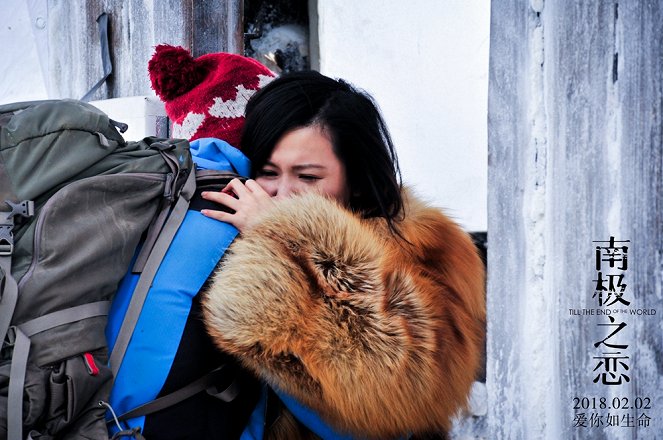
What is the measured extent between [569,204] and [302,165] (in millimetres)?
794

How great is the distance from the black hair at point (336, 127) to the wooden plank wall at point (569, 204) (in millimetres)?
511

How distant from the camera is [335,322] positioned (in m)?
1.21

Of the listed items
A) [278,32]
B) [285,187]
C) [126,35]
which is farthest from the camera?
[278,32]

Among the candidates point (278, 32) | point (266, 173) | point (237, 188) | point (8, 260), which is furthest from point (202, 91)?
point (278, 32)

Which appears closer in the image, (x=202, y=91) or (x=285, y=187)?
(x=285, y=187)

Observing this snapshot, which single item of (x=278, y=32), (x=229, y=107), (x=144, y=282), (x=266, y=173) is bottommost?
(x=144, y=282)

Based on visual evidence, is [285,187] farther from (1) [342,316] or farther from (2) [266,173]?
(1) [342,316]

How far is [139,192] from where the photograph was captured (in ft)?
3.91

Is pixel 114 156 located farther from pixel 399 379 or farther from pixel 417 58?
pixel 417 58

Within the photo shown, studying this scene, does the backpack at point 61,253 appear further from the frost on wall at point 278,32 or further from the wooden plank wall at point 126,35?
the frost on wall at point 278,32

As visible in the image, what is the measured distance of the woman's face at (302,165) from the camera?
1624 mm

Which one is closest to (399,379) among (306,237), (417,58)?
(306,237)

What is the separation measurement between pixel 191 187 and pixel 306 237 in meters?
0.26

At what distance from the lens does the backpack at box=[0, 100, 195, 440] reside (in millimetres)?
1002
